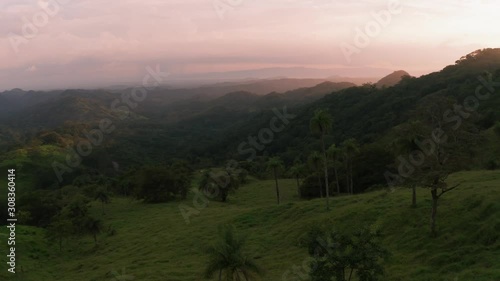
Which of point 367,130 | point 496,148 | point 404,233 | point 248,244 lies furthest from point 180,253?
point 367,130

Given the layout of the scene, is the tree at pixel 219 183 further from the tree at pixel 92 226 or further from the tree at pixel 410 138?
the tree at pixel 410 138

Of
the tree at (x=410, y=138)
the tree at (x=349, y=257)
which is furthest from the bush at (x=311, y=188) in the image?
the tree at (x=349, y=257)

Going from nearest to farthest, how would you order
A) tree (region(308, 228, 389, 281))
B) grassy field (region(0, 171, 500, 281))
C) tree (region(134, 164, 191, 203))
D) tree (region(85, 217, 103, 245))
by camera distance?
tree (region(308, 228, 389, 281)) → grassy field (region(0, 171, 500, 281)) → tree (region(85, 217, 103, 245)) → tree (region(134, 164, 191, 203))

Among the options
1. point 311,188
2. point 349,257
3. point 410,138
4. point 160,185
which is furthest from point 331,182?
point 349,257

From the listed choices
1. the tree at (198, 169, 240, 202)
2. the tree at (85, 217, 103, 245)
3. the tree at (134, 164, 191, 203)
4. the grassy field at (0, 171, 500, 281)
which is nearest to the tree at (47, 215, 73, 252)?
the grassy field at (0, 171, 500, 281)

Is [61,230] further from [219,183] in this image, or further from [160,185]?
[219,183]

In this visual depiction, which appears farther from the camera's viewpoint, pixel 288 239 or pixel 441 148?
pixel 288 239

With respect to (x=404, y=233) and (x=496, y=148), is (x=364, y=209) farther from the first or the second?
(x=496, y=148)

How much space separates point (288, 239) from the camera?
4484 cm

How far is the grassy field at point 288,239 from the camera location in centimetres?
2809

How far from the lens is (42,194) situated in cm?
9625

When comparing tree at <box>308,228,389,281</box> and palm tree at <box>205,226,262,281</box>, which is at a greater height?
tree at <box>308,228,389,281</box>

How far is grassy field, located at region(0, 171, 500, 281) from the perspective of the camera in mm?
28094

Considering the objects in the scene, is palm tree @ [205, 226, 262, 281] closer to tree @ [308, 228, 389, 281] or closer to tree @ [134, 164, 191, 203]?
tree @ [308, 228, 389, 281]
